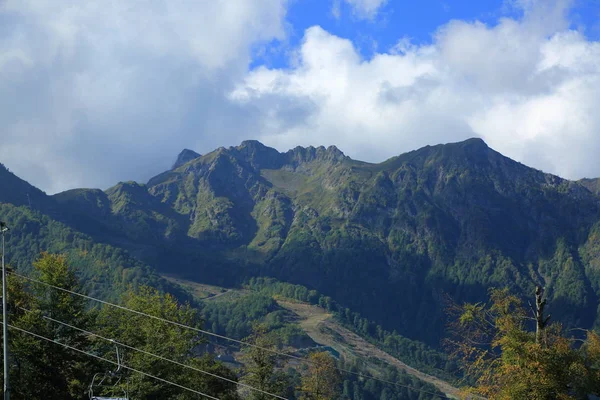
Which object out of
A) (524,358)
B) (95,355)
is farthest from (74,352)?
(524,358)

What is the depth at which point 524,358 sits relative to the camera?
159 feet

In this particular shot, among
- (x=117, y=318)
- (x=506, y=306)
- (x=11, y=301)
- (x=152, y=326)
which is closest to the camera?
(x=506, y=306)

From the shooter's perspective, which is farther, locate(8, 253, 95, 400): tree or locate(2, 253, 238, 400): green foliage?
locate(2, 253, 238, 400): green foliage

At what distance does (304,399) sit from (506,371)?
48.7m

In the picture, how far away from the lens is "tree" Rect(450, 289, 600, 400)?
1886 inches

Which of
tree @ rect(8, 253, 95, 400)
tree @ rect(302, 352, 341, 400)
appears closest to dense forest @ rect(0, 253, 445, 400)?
tree @ rect(8, 253, 95, 400)

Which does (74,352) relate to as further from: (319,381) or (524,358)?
(524,358)

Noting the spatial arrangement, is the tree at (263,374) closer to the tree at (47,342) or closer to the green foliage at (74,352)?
the green foliage at (74,352)

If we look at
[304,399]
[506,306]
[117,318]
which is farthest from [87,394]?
[506,306]

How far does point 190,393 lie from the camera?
76.7 m

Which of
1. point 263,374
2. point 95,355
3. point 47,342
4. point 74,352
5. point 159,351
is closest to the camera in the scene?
point 47,342

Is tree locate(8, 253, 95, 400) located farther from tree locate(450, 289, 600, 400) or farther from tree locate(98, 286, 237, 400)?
tree locate(450, 289, 600, 400)

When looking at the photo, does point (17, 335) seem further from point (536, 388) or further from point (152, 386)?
point (536, 388)

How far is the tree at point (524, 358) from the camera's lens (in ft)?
157
